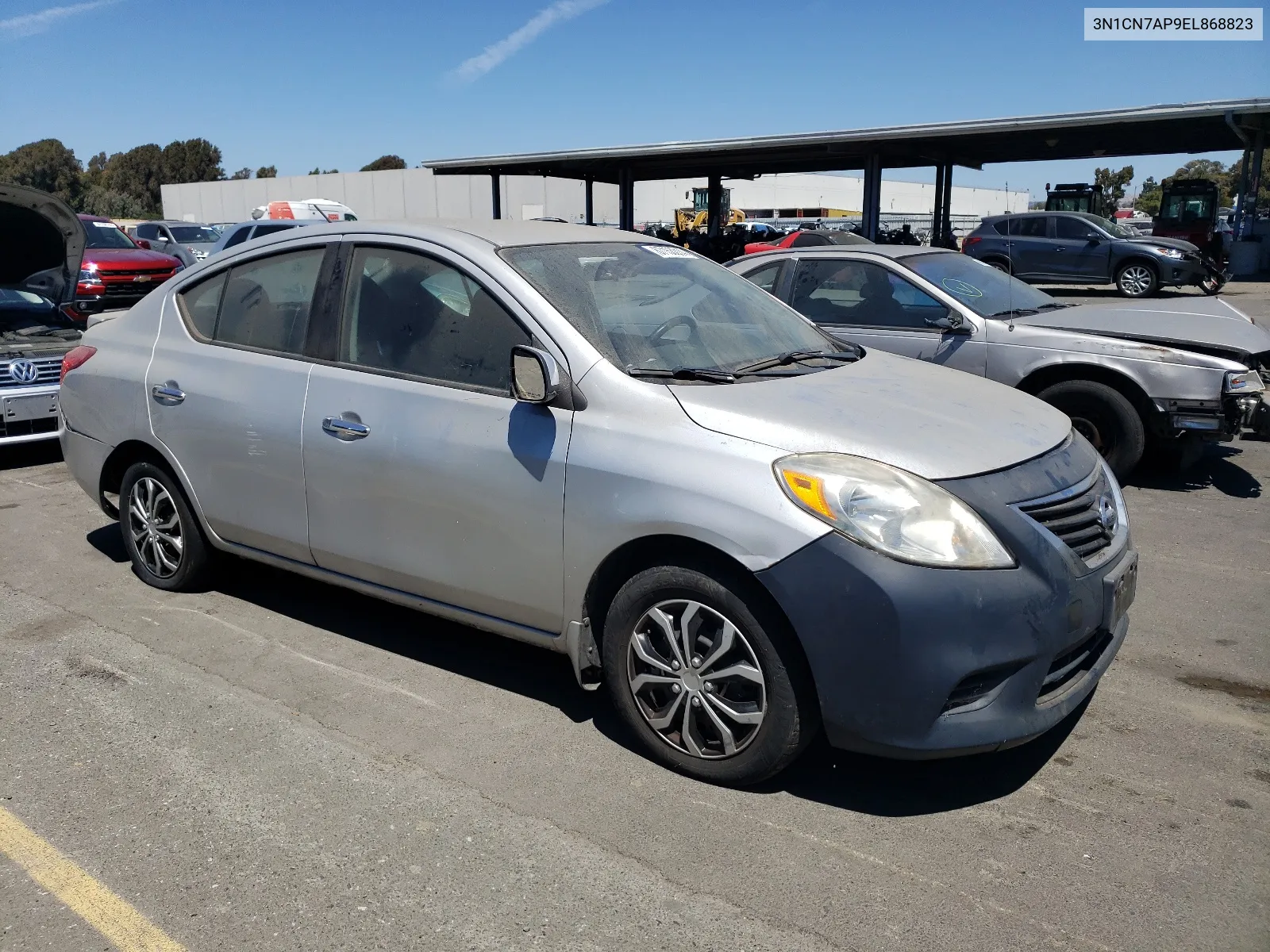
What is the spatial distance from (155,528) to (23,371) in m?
3.52

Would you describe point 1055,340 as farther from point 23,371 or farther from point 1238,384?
point 23,371

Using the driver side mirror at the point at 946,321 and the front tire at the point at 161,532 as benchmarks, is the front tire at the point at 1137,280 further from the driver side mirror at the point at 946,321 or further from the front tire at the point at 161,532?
the front tire at the point at 161,532

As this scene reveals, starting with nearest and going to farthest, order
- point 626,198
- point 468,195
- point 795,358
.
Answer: point 795,358
point 626,198
point 468,195

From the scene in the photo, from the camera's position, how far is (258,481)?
4363 mm

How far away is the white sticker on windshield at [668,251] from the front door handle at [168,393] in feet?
6.94

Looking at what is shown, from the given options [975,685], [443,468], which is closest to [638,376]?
[443,468]

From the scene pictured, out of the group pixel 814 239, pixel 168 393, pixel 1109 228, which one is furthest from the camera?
pixel 1109 228

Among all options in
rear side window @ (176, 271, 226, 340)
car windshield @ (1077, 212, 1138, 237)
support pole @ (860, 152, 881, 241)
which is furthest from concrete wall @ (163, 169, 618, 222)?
rear side window @ (176, 271, 226, 340)

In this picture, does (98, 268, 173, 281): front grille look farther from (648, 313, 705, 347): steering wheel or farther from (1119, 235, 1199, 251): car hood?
(1119, 235, 1199, 251): car hood

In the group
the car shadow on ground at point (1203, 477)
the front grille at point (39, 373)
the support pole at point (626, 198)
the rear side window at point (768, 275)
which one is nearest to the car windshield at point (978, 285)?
the rear side window at point (768, 275)

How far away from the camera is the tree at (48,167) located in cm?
7850

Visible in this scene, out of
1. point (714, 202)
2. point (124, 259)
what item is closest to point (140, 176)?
point (714, 202)

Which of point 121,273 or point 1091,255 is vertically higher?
point 1091,255

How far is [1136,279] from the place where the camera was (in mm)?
22250
